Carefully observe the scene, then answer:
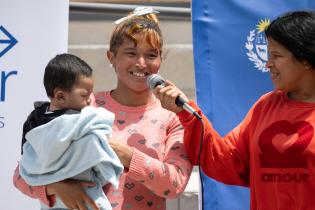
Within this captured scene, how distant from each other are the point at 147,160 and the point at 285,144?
0.41 meters

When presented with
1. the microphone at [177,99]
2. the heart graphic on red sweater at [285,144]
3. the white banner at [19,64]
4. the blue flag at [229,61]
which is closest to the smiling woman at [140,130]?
the microphone at [177,99]

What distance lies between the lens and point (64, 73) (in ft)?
6.37

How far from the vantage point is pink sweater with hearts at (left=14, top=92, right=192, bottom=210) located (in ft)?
6.45

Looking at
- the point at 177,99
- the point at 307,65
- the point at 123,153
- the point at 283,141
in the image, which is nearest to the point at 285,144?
the point at 283,141

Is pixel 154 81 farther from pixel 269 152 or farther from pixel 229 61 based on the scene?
pixel 229 61

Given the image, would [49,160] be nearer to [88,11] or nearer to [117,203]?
[117,203]

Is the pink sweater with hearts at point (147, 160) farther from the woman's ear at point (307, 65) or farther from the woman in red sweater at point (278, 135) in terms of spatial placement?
the woman's ear at point (307, 65)

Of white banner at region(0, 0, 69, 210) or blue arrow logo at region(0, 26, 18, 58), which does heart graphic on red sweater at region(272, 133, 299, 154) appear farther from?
blue arrow logo at region(0, 26, 18, 58)

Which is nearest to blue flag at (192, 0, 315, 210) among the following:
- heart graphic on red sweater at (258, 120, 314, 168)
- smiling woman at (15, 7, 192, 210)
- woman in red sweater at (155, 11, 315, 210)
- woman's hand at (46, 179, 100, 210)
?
smiling woman at (15, 7, 192, 210)

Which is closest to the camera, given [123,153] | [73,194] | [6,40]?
[73,194]

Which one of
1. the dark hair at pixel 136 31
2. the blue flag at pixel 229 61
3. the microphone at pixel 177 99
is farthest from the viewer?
the blue flag at pixel 229 61

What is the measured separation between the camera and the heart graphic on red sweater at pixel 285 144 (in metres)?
1.87

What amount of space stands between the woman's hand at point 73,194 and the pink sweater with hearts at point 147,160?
0.25ft

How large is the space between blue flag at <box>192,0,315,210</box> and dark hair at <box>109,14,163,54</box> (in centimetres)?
59
